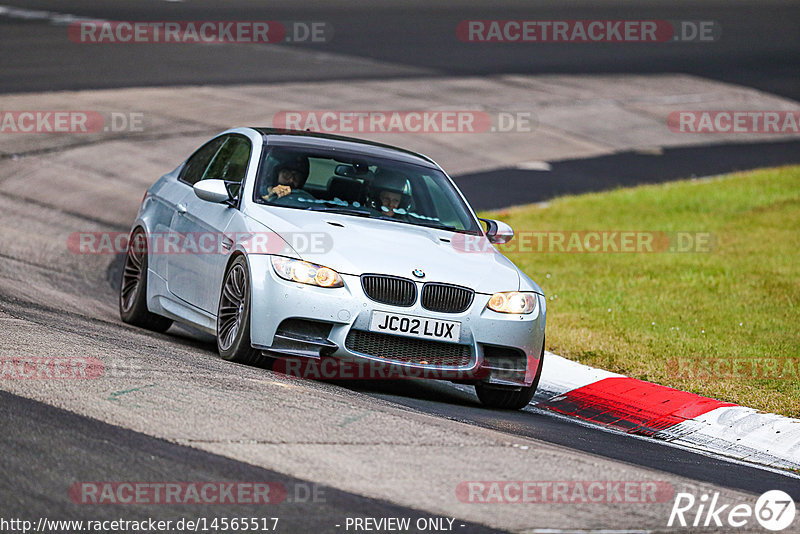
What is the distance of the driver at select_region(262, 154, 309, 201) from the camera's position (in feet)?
28.5

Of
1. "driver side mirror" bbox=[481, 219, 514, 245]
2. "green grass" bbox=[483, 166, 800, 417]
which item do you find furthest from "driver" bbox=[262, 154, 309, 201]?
"green grass" bbox=[483, 166, 800, 417]

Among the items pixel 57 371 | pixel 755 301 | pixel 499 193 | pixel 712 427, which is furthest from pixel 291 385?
pixel 499 193

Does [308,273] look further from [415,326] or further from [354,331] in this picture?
[415,326]

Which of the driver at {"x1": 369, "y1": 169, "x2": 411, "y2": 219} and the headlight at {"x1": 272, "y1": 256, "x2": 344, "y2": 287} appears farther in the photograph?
the driver at {"x1": 369, "y1": 169, "x2": 411, "y2": 219}

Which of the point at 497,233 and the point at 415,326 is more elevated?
the point at 497,233

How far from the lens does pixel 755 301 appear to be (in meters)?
12.3

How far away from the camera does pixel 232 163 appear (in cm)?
928

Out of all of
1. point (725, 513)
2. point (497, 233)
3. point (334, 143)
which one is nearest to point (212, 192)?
point (334, 143)

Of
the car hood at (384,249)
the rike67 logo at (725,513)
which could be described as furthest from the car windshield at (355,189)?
the rike67 logo at (725,513)

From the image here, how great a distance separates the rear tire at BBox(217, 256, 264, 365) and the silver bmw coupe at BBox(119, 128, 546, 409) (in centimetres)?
1

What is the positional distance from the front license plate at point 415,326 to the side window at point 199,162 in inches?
106

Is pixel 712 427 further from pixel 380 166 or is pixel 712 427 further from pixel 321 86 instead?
pixel 321 86

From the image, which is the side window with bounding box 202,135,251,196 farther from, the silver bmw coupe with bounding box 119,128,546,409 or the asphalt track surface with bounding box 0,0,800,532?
the asphalt track surface with bounding box 0,0,800,532

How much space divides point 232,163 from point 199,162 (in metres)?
0.66
